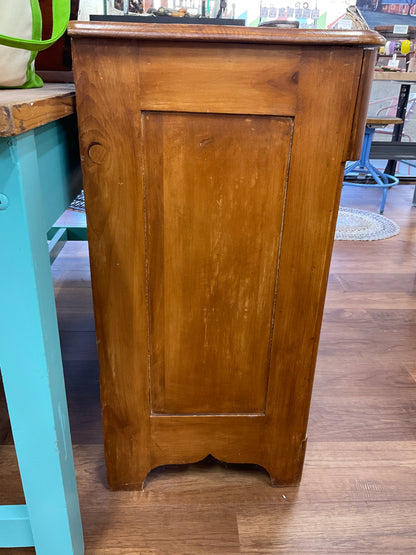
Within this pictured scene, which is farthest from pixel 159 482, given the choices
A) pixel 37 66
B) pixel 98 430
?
pixel 37 66

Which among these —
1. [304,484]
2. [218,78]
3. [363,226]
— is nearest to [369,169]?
[363,226]

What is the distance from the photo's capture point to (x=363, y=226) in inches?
117

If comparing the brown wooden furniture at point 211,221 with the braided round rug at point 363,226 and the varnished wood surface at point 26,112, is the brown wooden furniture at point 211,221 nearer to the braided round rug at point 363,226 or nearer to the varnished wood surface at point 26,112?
the varnished wood surface at point 26,112

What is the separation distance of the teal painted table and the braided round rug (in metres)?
2.25

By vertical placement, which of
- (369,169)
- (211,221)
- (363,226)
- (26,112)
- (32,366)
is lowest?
(363,226)

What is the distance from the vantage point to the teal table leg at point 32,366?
1.87ft

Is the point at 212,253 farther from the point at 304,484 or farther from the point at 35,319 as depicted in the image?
the point at 304,484

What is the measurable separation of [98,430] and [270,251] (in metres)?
0.74

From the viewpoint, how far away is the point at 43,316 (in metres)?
0.64

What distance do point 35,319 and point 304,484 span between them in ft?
2.64

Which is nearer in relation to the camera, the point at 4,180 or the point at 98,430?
the point at 4,180

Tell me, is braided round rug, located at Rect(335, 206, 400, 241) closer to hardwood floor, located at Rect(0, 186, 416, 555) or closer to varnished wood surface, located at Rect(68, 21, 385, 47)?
hardwood floor, located at Rect(0, 186, 416, 555)

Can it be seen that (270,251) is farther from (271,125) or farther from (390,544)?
(390,544)

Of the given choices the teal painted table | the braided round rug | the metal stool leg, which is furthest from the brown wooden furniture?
the metal stool leg
